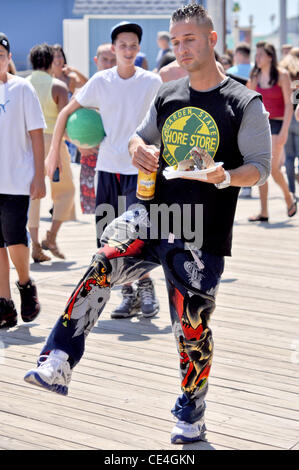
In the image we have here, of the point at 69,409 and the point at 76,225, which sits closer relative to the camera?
the point at 69,409

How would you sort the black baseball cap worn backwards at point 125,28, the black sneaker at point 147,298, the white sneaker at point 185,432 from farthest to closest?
the black sneaker at point 147,298 < the black baseball cap worn backwards at point 125,28 < the white sneaker at point 185,432

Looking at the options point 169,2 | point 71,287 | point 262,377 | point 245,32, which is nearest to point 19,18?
point 169,2

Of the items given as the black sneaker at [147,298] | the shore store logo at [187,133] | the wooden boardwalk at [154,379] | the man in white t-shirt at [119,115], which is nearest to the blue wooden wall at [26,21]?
the wooden boardwalk at [154,379]

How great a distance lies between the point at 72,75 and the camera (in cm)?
1180

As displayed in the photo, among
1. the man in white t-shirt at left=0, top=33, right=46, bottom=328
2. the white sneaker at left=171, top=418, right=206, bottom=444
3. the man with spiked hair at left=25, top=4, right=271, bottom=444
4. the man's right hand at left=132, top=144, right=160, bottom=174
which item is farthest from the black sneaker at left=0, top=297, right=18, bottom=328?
the man's right hand at left=132, top=144, right=160, bottom=174

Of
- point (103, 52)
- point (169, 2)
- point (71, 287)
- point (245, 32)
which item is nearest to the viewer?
point (71, 287)

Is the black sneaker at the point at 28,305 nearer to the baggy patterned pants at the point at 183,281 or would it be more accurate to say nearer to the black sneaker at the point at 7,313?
the black sneaker at the point at 7,313

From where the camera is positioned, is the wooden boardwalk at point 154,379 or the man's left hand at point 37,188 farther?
the man's left hand at point 37,188

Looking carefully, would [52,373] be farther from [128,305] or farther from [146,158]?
[128,305]

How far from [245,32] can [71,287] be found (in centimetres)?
3955

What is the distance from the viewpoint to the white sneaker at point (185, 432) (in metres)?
3.86

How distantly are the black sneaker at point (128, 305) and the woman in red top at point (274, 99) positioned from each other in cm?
445
